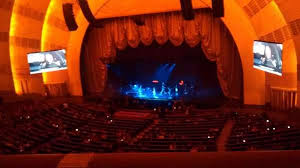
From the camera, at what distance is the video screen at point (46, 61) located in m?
19.4

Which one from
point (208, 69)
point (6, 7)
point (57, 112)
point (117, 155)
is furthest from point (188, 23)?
point (117, 155)

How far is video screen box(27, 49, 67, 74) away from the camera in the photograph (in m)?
19.4

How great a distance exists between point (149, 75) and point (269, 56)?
1064 cm

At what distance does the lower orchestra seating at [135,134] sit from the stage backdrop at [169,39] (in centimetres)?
430

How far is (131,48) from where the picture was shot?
2278 cm

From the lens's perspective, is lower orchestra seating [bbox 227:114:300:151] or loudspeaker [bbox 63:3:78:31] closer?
lower orchestra seating [bbox 227:114:300:151]

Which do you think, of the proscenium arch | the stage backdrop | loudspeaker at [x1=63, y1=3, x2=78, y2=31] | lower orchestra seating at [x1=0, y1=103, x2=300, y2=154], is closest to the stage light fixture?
the stage backdrop

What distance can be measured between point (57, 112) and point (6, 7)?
7175 mm

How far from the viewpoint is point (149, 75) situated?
23.5m

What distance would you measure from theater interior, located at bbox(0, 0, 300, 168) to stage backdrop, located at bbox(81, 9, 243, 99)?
0.22 feet

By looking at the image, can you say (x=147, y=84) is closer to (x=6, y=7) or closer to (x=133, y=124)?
(x=133, y=124)

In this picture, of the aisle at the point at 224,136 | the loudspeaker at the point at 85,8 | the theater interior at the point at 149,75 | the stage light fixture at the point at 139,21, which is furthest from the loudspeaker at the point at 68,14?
the aisle at the point at 224,136

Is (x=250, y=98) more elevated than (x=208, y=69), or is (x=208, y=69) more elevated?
(x=208, y=69)

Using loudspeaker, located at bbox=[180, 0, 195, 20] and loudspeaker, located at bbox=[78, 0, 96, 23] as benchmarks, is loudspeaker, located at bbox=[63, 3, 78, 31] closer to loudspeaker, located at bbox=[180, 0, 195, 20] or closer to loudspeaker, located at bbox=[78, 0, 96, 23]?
loudspeaker, located at bbox=[78, 0, 96, 23]
